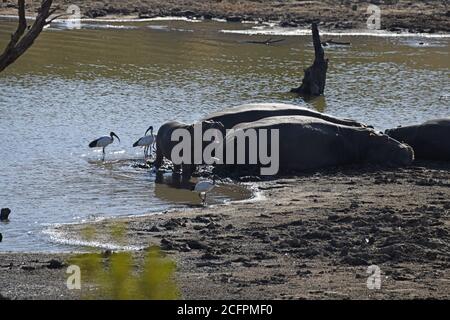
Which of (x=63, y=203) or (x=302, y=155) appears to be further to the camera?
(x=302, y=155)

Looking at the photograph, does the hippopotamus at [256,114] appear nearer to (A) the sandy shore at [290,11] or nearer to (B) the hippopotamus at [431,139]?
(B) the hippopotamus at [431,139]

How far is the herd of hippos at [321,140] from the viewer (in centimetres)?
1786

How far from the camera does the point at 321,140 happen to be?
18062 millimetres

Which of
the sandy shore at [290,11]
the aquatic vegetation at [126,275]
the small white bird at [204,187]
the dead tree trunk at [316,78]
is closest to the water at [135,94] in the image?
the small white bird at [204,187]

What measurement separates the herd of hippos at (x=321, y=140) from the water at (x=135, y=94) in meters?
1.39

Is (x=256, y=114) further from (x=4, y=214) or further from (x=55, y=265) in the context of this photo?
(x=55, y=265)

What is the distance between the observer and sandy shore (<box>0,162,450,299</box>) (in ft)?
32.8

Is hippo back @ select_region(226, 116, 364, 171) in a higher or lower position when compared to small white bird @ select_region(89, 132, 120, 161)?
higher

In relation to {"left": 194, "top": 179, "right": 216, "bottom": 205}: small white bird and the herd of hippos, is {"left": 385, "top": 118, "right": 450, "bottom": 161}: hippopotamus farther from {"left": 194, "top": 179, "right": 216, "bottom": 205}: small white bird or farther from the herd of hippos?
{"left": 194, "top": 179, "right": 216, "bottom": 205}: small white bird

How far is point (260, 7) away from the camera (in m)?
53.0

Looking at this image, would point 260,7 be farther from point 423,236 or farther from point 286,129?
point 423,236

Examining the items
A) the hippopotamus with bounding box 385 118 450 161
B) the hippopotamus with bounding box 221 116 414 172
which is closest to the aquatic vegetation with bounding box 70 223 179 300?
the hippopotamus with bounding box 221 116 414 172
